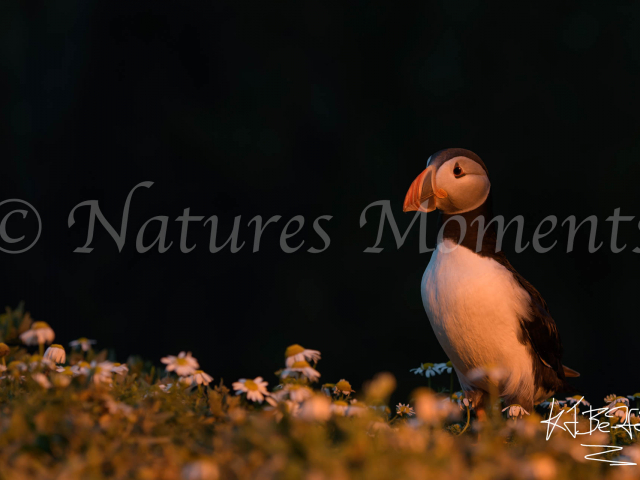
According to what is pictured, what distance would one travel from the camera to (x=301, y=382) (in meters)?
2.20

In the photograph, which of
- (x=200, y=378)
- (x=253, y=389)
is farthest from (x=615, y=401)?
(x=200, y=378)

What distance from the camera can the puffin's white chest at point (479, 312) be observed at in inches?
129

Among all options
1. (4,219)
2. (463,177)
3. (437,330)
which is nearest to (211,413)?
(437,330)

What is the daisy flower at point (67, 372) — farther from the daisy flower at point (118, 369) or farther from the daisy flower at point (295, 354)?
the daisy flower at point (295, 354)

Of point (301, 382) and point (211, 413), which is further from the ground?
point (301, 382)

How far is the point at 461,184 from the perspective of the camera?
3436 mm

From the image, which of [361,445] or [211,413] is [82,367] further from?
[361,445]

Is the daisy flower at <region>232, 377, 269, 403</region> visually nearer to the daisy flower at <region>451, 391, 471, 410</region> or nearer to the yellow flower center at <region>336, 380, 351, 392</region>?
the yellow flower center at <region>336, 380, 351, 392</region>

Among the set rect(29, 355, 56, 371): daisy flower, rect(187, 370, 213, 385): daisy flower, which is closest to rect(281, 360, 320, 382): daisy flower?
rect(187, 370, 213, 385): daisy flower

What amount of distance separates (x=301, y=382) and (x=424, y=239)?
3.04m

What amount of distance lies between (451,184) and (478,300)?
2.22 ft

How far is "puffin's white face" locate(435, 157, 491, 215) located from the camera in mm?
3422

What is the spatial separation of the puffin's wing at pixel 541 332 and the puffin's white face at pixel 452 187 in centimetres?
42

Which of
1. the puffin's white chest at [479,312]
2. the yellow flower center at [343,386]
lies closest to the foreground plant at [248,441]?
the yellow flower center at [343,386]
